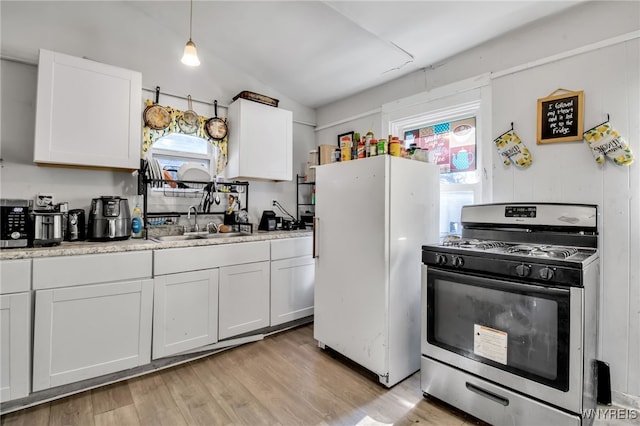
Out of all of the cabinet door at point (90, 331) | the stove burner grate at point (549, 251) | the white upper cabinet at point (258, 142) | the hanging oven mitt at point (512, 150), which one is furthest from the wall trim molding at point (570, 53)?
the cabinet door at point (90, 331)

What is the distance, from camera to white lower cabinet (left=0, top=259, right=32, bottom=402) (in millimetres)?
1614

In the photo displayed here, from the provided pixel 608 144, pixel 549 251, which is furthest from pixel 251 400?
pixel 608 144

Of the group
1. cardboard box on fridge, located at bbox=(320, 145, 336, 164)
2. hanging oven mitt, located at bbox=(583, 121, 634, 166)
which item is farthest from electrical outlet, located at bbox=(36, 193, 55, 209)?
hanging oven mitt, located at bbox=(583, 121, 634, 166)

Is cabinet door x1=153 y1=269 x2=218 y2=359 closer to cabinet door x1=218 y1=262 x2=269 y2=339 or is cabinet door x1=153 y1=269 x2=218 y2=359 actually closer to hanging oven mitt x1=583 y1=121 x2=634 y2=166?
cabinet door x1=218 y1=262 x2=269 y2=339

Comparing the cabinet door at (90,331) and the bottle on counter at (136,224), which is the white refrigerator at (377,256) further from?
the bottle on counter at (136,224)

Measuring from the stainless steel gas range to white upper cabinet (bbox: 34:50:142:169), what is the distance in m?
2.33

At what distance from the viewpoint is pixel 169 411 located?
1692 millimetres

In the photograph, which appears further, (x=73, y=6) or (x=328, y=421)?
(x=73, y=6)

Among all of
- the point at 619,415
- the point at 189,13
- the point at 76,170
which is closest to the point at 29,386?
the point at 76,170

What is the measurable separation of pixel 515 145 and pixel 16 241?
3.22m

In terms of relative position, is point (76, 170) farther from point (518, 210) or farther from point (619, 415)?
point (619, 415)

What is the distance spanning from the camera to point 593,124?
179cm

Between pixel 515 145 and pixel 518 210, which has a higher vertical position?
pixel 515 145

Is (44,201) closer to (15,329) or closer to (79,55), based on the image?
(15,329)
